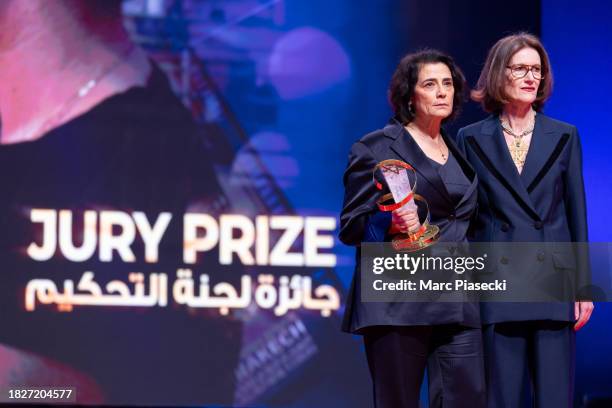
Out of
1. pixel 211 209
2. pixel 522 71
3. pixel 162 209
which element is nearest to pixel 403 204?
pixel 522 71

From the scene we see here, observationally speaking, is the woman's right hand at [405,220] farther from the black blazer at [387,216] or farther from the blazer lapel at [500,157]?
the blazer lapel at [500,157]

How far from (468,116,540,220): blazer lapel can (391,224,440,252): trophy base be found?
354mm

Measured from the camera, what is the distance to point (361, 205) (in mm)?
2777

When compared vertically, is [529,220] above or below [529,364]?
above

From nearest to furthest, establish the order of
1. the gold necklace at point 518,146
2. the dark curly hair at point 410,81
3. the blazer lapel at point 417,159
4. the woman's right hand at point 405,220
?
the woman's right hand at point 405,220 → the blazer lapel at point 417,159 → the dark curly hair at point 410,81 → the gold necklace at point 518,146

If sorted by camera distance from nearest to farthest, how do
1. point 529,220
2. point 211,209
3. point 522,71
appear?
point 529,220 < point 522,71 < point 211,209

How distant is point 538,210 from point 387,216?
22.8 inches

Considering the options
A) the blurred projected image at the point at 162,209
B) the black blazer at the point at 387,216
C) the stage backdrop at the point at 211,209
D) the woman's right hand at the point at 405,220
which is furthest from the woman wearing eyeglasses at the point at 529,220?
the blurred projected image at the point at 162,209

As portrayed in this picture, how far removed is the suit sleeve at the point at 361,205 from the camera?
9.06 feet

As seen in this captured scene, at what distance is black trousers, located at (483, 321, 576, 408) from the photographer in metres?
2.89

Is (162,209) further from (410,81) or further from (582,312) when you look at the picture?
(582,312)

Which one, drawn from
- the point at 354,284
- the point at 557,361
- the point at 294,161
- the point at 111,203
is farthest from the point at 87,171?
the point at 557,361

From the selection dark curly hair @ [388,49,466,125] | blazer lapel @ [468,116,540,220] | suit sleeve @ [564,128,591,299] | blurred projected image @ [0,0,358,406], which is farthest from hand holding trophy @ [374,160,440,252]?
blurred projected image @ [0,0,358,406]

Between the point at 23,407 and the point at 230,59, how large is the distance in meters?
2.20
